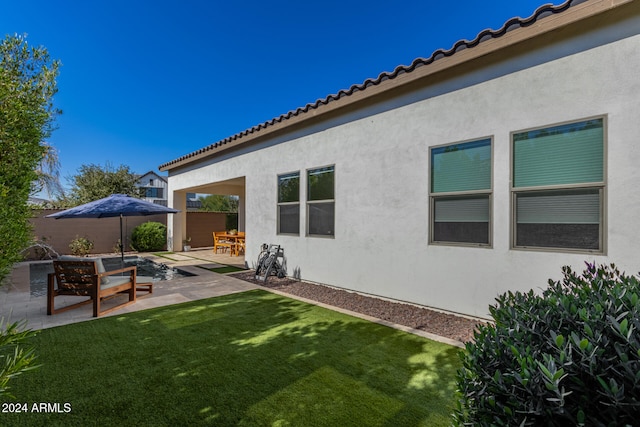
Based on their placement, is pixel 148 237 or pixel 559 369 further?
pixel 148 237

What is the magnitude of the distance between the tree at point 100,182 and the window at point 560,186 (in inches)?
922

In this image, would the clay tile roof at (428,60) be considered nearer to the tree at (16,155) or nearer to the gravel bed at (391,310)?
the gravel bed at (391,310)

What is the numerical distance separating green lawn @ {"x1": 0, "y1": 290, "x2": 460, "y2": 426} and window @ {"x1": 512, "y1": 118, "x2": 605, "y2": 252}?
2.24 metres

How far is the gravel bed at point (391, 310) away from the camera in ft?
14.8

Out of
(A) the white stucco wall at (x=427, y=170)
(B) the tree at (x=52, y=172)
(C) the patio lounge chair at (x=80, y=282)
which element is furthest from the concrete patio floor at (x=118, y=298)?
(B) the tree at (x=52, y=172)

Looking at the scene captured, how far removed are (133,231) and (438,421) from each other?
1665cm

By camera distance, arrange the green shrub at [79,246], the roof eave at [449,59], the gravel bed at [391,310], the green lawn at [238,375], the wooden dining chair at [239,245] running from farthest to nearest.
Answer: the wooden dining chair at [239,245] < the green shrub at [79,246] < the gravel bed at [391,310] < the roof eave at [449,59] < the green lawn at [238,375]

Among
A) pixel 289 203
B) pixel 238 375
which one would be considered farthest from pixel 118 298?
pixel 238 375

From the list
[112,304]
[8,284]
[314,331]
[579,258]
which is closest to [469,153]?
[579,258]

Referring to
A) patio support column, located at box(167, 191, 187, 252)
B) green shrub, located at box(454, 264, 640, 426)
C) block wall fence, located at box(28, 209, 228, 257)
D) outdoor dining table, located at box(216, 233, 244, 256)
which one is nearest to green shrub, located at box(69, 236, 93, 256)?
block wall fence, located at box(28, 209, 228, 257)

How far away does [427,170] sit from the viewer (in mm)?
5383

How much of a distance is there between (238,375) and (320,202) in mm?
4837

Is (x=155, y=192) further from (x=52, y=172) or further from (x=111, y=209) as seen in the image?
(x=111, y=209)

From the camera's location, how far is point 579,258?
397cm
